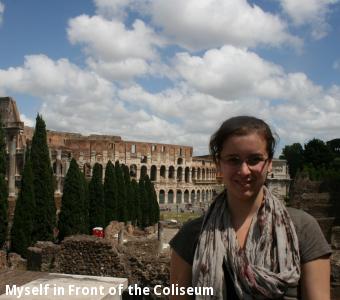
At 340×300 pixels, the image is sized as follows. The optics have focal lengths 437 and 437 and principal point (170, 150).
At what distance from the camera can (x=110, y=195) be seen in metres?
31.8

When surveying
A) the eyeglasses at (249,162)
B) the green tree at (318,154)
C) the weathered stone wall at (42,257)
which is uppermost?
the green tree at (318,154)

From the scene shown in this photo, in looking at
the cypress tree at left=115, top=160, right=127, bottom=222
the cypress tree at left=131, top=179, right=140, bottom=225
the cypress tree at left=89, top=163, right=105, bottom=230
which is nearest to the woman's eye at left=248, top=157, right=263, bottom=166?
the cypress tree at left=89, top=163, right=105, bottom=230

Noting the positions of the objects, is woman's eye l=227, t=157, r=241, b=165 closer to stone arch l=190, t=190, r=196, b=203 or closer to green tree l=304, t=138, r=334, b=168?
green tree l=304, t=138, r=334, b=168

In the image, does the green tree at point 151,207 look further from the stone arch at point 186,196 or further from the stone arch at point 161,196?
the stone arch at point 186,196

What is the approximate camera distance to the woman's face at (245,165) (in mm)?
2113

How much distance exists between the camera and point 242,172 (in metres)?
2.10

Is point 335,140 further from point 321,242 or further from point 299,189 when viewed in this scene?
point 321,242

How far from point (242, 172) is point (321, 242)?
47cm

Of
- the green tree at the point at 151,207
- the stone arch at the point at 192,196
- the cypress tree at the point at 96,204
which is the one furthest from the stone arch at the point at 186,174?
the cypress tree at the point at 96,204

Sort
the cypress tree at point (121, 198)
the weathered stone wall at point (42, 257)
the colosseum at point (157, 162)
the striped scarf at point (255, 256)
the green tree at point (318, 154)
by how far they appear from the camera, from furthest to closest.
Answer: the green tree at point (318, 154)
the colosseum at point (157, 162)
the cypress tree at point (121, 198)
the weathered stone wall at point (42, 257)
the striped scarf at point (255, 256)

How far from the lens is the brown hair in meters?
2.14

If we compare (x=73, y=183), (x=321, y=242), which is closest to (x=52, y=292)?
(x=321, y=242)

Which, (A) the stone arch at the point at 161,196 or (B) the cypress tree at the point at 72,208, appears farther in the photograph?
(A) the stone arch at the point at 161,196

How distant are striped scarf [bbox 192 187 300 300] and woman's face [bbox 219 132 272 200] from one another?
117 millimetres
